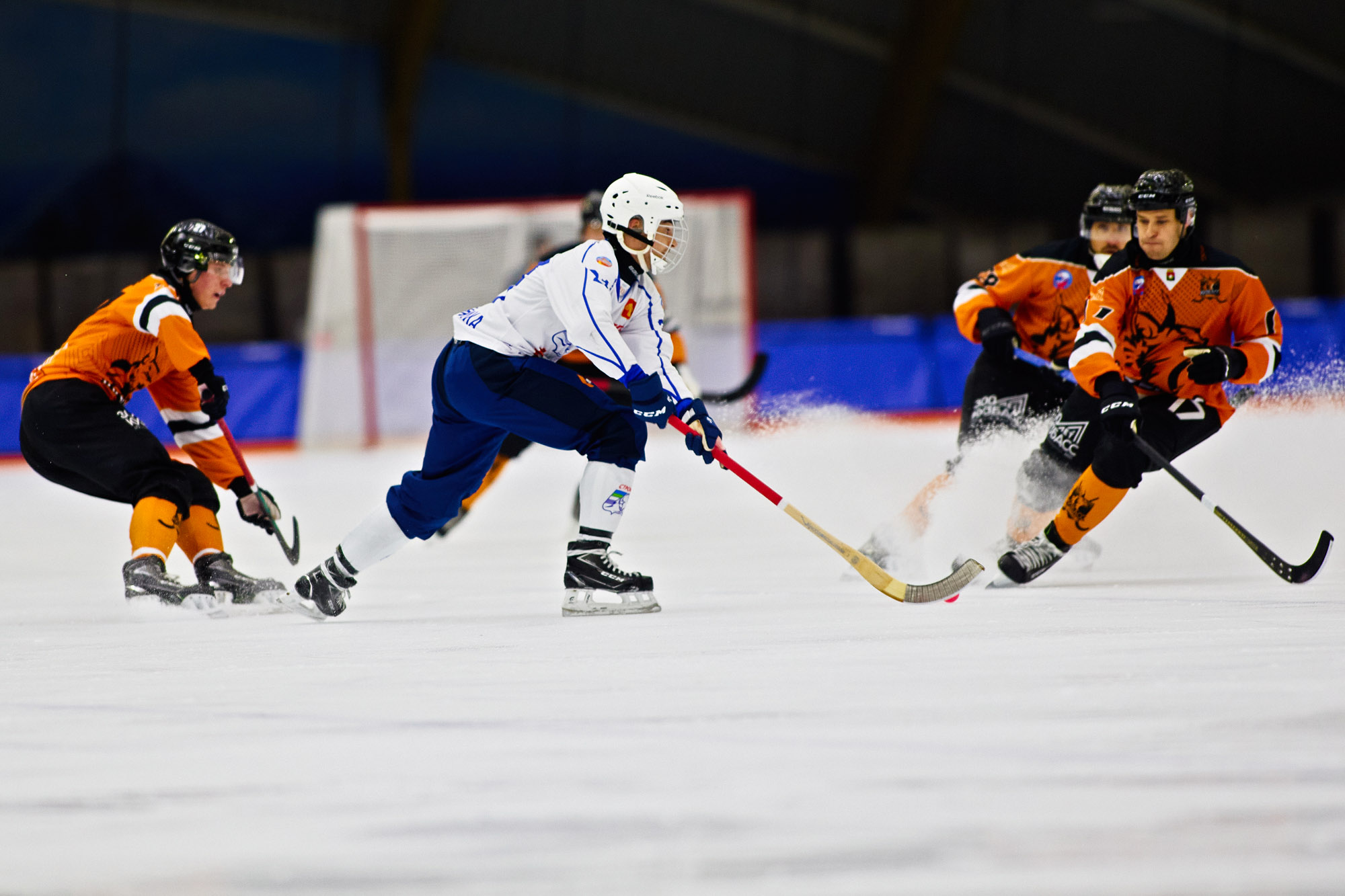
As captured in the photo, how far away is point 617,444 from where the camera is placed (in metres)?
3.24

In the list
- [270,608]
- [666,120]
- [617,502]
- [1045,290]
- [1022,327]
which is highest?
[666,120]

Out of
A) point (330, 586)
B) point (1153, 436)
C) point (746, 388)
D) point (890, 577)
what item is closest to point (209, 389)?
point (330, 586)

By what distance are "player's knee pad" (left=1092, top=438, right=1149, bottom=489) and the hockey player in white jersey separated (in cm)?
101

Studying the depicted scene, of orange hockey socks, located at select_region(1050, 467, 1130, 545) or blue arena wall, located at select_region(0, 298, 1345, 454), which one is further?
blue arena wall, located at select_region(0, 298, 1345, 454)

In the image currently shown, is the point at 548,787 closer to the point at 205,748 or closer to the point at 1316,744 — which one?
the point at 205,748

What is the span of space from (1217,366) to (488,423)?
69.6 inches

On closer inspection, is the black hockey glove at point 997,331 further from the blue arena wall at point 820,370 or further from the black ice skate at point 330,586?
the blue arena wall at point 820,370

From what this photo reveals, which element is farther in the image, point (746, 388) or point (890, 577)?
point (746, 388)

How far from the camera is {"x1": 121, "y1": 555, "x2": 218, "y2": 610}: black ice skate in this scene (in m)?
3.41

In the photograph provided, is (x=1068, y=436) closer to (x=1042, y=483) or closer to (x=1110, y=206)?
(x=1042, y=483)

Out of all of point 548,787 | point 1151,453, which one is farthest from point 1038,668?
point 1151,453

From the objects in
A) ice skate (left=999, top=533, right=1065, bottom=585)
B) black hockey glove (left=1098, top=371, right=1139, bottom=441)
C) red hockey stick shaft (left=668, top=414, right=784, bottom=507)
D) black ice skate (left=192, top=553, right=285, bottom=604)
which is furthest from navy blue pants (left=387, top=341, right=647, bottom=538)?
black hockey glove (left=1098, top=371, right=1139, bottom=441)

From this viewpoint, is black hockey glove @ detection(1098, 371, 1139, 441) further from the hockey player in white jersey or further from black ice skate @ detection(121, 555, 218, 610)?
black ice skate @ detection(121, 555, 218, 610)

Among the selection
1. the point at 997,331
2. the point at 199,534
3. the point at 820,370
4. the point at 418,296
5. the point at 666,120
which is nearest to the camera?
the point at 199,534
